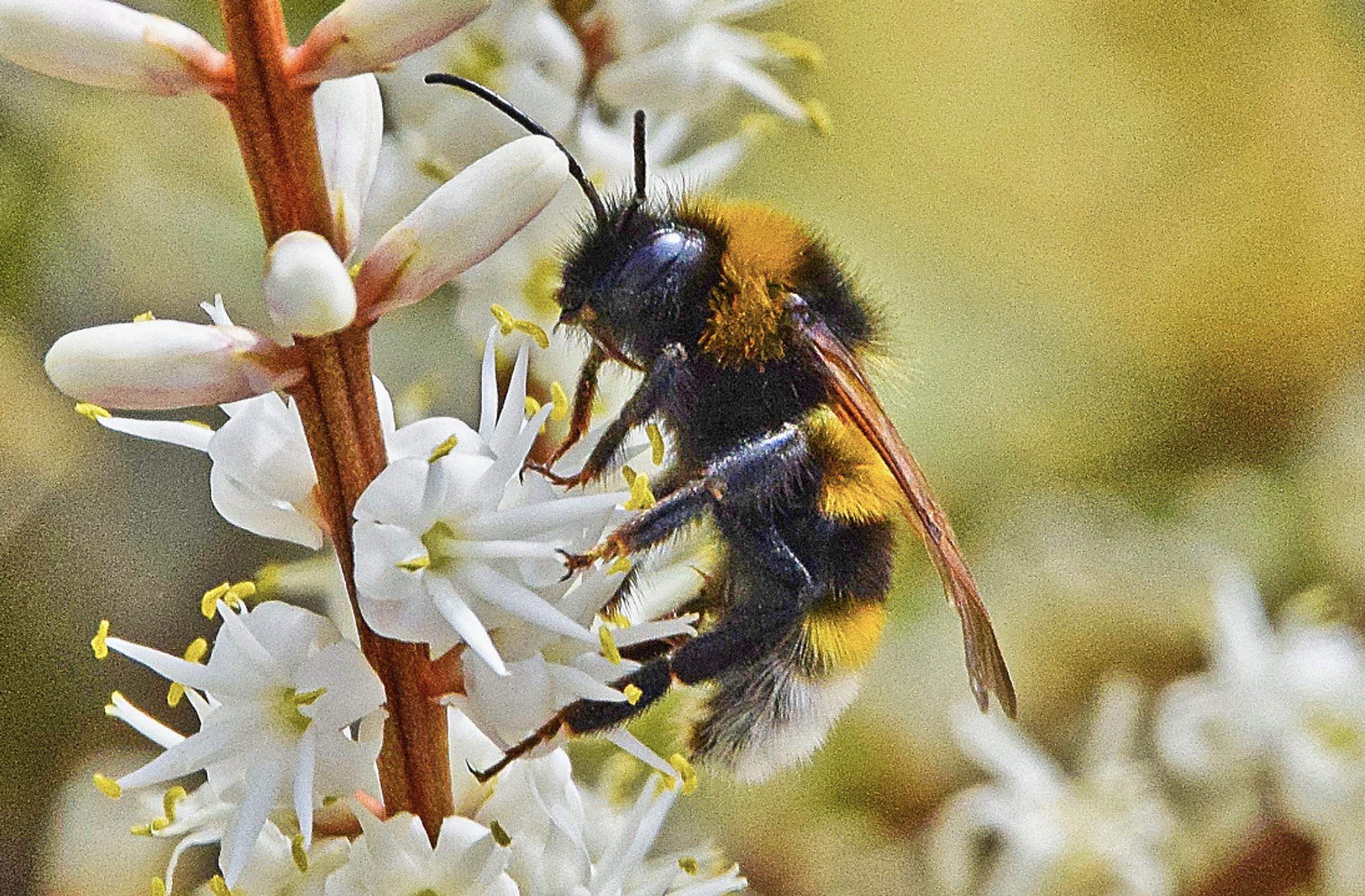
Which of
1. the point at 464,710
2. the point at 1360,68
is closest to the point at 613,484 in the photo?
the point at 464,710

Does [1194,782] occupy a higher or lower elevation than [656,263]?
lower

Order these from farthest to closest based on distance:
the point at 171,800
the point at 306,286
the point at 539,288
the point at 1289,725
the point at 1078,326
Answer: the point at 1078,326, the point at 1289,725, the point at 539,288, the point at 171,800, the point at 306,286

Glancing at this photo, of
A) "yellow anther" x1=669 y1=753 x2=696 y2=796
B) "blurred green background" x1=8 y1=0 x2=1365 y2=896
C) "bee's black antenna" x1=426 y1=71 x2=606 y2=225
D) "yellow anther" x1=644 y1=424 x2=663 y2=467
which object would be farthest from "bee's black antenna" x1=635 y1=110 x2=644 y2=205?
"blurred green background" x1=8 y1=0 x2=1365 y2=896

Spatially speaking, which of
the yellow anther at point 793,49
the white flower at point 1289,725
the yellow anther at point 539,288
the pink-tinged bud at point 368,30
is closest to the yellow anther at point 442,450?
the pink-tinged bud at point 368,30

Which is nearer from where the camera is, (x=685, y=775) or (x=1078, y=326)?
(x=685, y=775)

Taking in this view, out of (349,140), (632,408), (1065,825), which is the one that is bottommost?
(1065,825)

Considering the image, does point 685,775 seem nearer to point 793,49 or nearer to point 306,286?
point 306,286

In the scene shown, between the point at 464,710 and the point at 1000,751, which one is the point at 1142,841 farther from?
the point at 464,710

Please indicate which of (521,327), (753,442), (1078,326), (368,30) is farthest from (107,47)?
(1078,326)

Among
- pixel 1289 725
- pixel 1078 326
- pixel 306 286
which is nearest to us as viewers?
pixel 306 286
